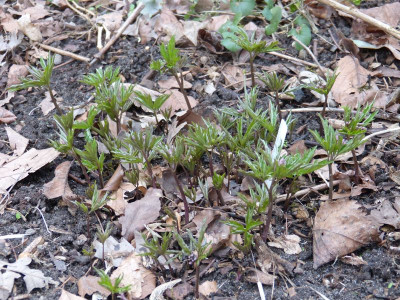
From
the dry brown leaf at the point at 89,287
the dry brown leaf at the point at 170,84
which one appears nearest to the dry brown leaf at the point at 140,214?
the dry brown leaf at the point at 89,287

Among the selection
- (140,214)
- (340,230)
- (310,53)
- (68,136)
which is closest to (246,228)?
(340,230)

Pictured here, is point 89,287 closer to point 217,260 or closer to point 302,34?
point 217,260

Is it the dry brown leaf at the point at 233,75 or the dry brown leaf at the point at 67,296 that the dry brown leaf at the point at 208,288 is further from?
the dry brown leaf at the point at 233,75

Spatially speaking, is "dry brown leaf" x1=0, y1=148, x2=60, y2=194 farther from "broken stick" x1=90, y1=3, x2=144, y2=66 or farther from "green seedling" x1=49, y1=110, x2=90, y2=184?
"broken stick" x1=90, y1=3, x2=144, y2=66

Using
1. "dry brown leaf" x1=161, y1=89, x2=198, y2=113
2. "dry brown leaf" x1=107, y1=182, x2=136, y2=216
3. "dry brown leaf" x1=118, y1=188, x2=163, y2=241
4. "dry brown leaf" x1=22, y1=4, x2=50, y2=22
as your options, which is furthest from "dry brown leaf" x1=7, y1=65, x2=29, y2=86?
"dry brown leaf" x1=118, y1=188, x2=163, y2=241

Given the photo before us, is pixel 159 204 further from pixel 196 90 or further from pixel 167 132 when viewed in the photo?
pixel 196 90

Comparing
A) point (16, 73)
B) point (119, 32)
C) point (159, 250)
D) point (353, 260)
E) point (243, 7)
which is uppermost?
point (243, 7)
